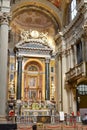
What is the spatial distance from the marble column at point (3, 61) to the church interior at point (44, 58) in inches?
176

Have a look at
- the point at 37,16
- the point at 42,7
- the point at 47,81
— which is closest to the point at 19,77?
the point at 47,81

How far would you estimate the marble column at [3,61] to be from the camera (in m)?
13.2

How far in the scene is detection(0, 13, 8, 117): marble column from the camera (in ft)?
43.2

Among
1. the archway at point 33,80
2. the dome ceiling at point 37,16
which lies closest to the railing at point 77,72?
the archway at point 33,80

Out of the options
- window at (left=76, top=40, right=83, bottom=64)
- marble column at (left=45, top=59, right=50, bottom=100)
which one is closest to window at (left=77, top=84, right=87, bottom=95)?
window at (left=76, top=40, right=83, bottom=64)

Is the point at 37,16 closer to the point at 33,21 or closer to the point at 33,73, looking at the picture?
the point at 33,21

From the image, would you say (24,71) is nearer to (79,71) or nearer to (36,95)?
(36,95)

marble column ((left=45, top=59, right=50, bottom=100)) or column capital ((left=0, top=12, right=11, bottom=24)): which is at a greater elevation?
column capital ((left=0, top=12, right=11, bottom=24))

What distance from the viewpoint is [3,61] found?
13742 millimetres

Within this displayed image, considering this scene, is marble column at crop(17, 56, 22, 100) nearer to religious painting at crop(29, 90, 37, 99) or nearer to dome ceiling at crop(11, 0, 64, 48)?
religious painting at crop(29, 90, 37, 99)

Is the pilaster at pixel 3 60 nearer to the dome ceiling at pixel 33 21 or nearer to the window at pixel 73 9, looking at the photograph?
the window at pixel 73 9

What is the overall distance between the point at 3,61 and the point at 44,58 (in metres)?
9.78

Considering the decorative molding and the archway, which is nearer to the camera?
the archway

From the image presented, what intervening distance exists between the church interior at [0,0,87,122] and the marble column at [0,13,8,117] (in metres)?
4.46
